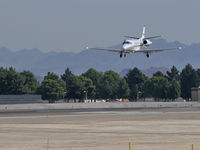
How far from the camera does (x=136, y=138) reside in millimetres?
58656

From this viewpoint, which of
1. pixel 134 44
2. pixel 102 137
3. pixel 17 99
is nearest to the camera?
pixel 102 137

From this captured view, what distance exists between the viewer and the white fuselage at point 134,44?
415 feet

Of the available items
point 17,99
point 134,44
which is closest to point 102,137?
point 134,44

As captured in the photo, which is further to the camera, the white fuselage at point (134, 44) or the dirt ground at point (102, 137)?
the white fuselage at point (134, 44)

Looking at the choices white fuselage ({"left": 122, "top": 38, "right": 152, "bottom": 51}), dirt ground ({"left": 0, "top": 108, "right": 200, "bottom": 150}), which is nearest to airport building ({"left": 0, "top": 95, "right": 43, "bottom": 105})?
white fuselage ({"left": 122, "top": 38, "right": 152, "bottom": 51})

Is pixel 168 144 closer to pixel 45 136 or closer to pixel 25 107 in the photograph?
pixel 45 136

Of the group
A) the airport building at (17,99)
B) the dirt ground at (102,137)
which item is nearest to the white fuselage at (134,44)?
the dirt ground at (102,137)

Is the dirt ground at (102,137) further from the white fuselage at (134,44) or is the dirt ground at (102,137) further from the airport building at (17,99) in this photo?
the airport building at (17,99)

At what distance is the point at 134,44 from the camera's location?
424 feet

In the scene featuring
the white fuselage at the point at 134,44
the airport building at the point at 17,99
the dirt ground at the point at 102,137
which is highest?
the white fuselage at the point at 134,44

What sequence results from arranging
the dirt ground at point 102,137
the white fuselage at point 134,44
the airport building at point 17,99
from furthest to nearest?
1. the airport building at point 17,99
2. the white fuselage at point 134,44
3. the dirt ground at point 102,137

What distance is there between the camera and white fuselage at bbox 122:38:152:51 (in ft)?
415

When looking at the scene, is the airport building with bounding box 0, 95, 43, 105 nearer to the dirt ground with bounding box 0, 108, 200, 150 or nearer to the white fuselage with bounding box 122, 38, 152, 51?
the white fuselage with bounding box 122, 38, 152, 51

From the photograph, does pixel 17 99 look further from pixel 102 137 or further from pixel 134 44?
pixel 102 137
